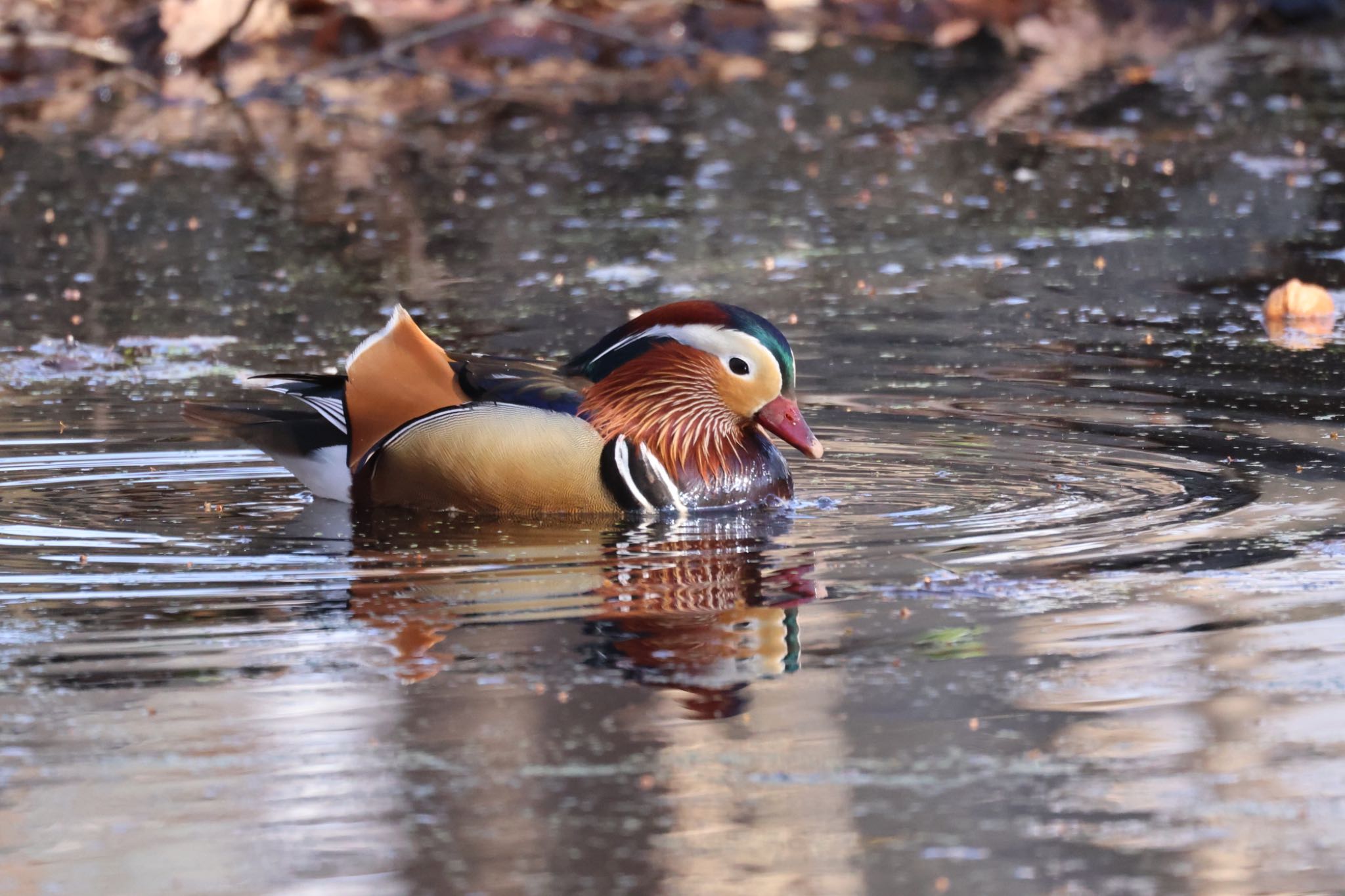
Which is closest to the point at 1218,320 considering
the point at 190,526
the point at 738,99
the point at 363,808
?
the point at 190,526

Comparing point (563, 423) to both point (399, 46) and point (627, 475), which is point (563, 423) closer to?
point (627, 475)

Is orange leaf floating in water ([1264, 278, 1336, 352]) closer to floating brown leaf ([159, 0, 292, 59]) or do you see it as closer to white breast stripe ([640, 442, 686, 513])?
white breast stripe ([640, 442, 686, 513])

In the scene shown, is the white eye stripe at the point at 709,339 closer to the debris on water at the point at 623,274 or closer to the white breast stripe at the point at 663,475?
the white breast stripe at the point at 663,475

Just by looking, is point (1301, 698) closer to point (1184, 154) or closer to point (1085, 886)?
point (1085, 886)

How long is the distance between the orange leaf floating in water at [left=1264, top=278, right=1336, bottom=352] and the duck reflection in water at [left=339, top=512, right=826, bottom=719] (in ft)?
11.3

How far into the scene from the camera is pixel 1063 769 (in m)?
3.76

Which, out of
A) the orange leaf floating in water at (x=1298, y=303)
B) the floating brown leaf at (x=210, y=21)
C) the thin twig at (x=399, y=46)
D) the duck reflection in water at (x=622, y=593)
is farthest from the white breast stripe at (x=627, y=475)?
the floating brown leaf at (x=210, y=21)

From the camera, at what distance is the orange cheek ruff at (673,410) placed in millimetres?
6242

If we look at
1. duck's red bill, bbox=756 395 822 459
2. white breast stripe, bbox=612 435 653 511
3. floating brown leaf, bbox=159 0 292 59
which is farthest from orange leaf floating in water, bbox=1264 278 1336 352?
floating brown leaf, bbox=159 0 292 59

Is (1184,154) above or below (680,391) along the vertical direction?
above

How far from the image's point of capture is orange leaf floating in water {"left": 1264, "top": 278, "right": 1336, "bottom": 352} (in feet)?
28.3

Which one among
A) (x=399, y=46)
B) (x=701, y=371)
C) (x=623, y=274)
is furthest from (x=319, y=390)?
(x=399, y=46)

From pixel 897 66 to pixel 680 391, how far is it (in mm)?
12938

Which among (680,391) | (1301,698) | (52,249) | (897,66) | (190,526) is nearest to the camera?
(1301,698)
